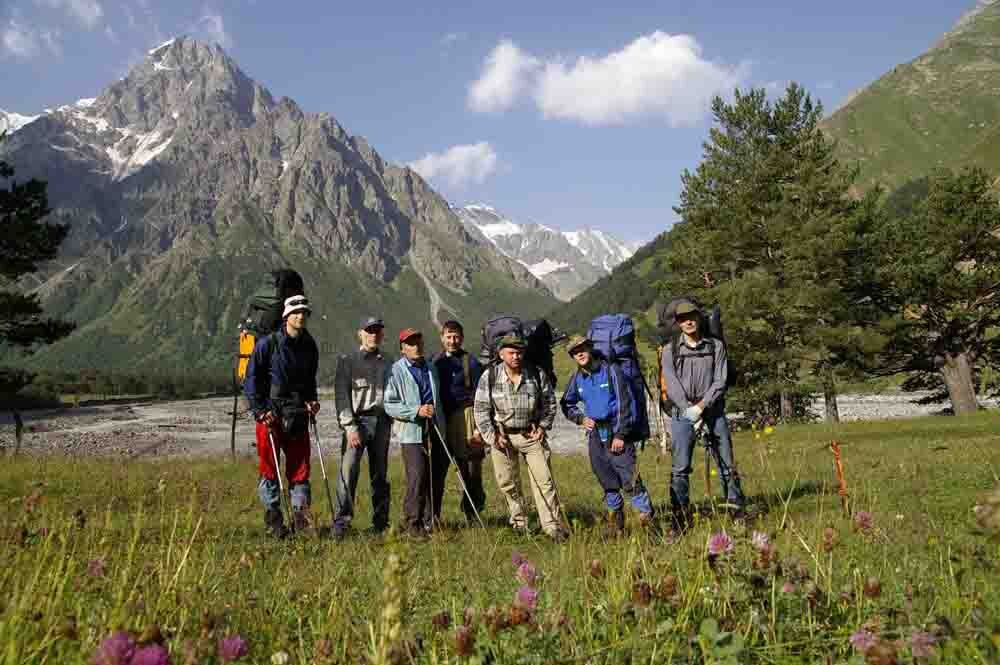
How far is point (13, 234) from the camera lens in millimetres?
24078

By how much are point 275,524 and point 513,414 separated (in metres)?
2.56

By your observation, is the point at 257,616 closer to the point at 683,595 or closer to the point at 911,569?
the point at 683,595

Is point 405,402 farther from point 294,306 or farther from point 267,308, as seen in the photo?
point 267,308

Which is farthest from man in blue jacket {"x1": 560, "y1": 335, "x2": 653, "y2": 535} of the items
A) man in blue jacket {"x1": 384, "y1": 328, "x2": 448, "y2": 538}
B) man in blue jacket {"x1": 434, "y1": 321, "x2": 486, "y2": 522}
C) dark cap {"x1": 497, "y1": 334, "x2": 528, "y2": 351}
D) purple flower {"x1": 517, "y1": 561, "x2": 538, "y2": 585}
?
purple flower {"x1": 517, "y1": 561, "x2": 538, "y2": 585}

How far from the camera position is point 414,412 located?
755cm

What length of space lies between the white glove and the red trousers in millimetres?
3922

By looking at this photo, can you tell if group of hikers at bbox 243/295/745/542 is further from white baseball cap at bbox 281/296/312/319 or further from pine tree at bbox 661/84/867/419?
pine tree at bbox 661/84/867/419

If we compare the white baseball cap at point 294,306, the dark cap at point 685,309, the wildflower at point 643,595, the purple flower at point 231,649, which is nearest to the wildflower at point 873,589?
the wildflower at point 643,595

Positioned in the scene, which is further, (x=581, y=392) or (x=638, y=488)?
(x=581, y=392)

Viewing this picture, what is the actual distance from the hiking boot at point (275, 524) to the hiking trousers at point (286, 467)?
6 centimetres

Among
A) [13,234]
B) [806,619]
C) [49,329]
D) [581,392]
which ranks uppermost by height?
[13,234]

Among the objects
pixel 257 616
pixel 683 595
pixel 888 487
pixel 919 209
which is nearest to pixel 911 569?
pixel 683 595

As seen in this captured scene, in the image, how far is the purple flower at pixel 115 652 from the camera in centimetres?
117

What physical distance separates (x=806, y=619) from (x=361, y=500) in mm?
10738
